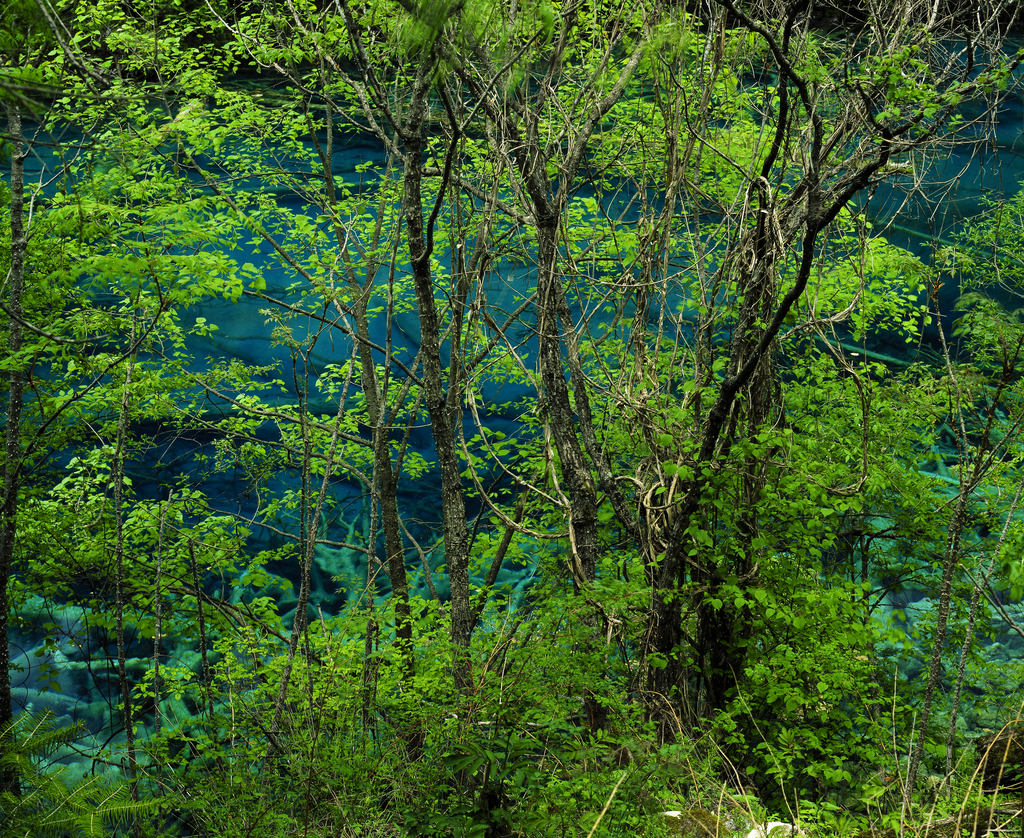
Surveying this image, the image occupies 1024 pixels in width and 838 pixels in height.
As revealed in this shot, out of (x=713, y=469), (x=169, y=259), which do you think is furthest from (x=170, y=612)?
(x=713, y=469)

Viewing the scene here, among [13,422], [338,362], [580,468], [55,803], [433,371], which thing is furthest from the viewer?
[338,362]

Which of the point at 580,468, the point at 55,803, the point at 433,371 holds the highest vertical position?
the point at 433,371

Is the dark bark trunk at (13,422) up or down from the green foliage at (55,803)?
up

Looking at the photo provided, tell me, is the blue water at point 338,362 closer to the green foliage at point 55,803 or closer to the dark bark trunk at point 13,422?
the dark bark trunk at point 13,422

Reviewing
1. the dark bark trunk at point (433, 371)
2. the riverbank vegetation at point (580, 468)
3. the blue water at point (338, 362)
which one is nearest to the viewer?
the riverbank vegetation at point (580, 468)

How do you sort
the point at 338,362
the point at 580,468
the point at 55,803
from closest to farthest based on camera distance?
the point at 55,803, the point at 580,468, the point at 338,362

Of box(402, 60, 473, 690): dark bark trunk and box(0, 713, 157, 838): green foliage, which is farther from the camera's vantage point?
box(402, 60, 473, 690): dark bark trunk

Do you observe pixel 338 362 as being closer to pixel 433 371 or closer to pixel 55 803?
pixel 433 371


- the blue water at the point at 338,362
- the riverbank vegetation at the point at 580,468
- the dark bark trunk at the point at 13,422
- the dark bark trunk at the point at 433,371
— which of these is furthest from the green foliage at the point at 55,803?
the blue water at the point at 338,362

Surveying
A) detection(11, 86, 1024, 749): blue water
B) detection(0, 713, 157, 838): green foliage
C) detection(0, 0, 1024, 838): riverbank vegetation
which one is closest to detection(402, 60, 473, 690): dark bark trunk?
detection(0, 0, 1024, 838): riverbank vegetation

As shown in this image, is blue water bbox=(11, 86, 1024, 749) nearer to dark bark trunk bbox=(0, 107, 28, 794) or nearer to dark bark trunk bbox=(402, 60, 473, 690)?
dark bark trunk bbox=(0, 107, 28, 794)

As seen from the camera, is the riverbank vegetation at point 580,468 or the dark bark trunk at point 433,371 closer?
the riverbank vegetation at point 580,468

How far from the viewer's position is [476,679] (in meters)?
3.24

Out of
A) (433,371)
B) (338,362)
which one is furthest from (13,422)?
(338,362)
